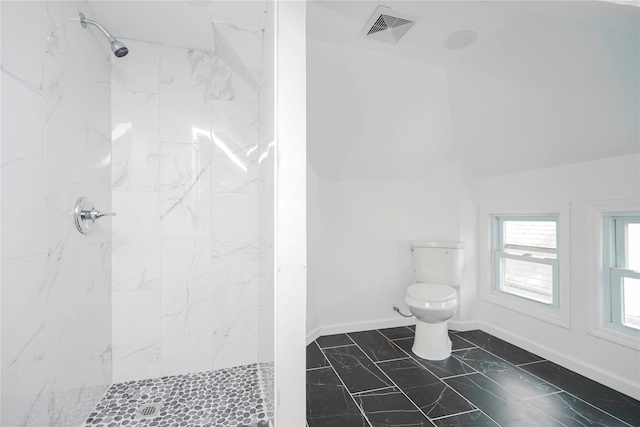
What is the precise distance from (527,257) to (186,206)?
2745mm

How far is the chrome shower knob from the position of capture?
139cm

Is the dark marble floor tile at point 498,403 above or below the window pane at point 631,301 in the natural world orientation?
below

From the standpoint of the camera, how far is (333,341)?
8.29ft

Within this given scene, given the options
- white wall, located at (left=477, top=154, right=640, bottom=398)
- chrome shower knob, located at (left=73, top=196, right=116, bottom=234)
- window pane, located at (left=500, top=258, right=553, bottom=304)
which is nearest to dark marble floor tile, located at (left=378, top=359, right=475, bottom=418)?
white wall, located at (left=477, top=154, right=640, bottom=398)

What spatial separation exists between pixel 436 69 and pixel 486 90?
15.0 inches

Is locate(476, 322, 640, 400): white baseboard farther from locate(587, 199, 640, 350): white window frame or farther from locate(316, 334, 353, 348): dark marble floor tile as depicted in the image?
locate(316, 334, 353, 348): dark marble floor tile

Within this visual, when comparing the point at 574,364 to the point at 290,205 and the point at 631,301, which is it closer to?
the point at 631,301

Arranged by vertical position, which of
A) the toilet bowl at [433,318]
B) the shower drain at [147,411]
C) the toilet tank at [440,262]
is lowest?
the shower drain at [147,411]

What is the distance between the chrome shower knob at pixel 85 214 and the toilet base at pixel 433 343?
7.53 ft

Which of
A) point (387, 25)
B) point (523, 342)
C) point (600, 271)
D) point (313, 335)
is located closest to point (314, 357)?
point (313, 335)

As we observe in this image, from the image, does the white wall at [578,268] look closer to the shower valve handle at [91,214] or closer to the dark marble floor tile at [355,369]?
the dark marble floor tile at [355,369]

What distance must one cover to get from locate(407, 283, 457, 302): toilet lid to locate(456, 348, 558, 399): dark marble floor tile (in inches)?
19.1

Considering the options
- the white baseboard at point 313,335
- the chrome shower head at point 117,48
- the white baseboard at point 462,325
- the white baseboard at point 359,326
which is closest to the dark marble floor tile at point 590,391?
the white baseboard at point 462,325

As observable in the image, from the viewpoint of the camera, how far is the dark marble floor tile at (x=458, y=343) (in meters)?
2.39
